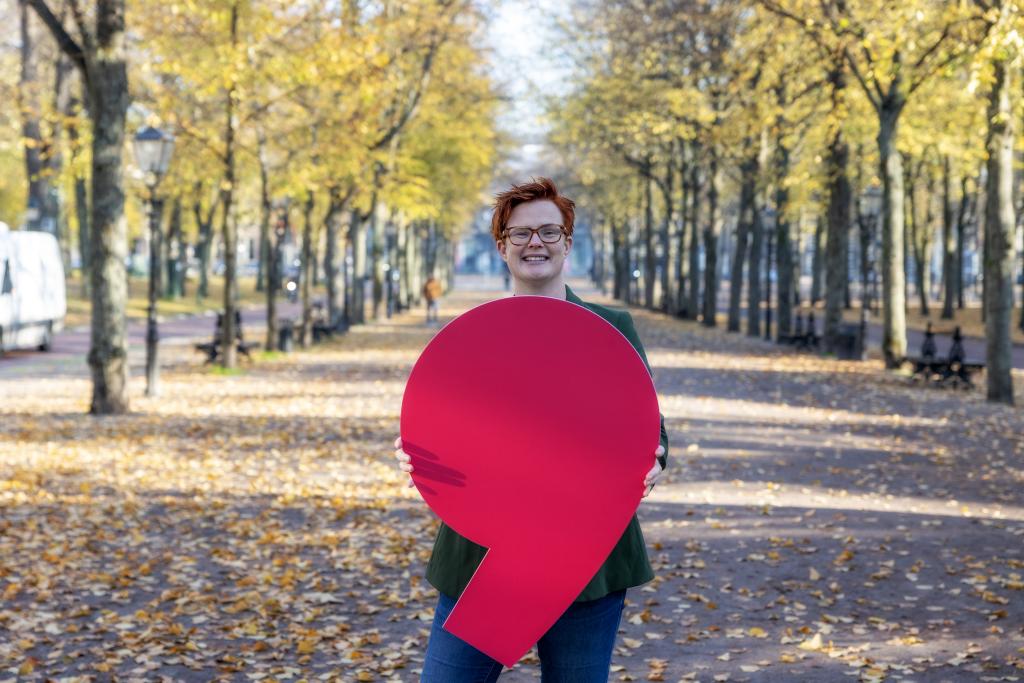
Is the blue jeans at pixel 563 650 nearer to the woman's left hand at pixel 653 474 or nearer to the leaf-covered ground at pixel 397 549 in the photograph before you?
the woman's left hand at pixel 653 474

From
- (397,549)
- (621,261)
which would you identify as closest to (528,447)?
(397,549)

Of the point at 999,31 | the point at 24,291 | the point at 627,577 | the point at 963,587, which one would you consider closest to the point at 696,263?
the point at 24,291

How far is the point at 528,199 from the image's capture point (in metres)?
3.43

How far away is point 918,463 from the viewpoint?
43.6 feet

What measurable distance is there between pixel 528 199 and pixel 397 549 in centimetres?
602

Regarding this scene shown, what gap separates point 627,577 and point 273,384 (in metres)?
19.6

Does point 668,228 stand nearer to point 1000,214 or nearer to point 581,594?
point 1000,214

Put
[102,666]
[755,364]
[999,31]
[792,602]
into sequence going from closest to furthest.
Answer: [102,666], [792,602], [999,31], [755,364]

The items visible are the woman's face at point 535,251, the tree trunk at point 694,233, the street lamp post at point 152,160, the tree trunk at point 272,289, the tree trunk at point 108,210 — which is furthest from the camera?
the tree trunk at point 694,233

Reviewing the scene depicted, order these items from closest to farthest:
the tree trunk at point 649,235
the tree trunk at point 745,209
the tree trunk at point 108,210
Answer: the tree trunk at point 108,210, the tree trunk at point 745,209, the tree trunk at point 649,235

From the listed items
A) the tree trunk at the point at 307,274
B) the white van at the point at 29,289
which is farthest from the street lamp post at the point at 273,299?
the white van at the point at 29,289

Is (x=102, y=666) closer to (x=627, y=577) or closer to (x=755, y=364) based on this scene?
(x=627, y=577)

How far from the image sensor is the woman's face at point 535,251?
339 cm

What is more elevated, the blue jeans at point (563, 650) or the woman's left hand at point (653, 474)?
the woman's left hand at point (653, 474)
